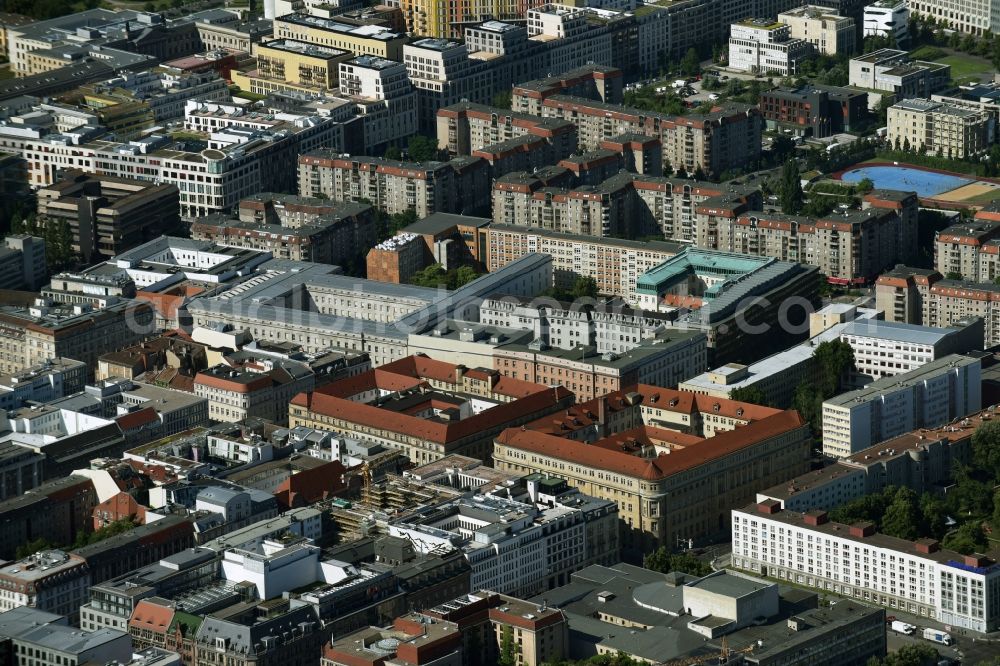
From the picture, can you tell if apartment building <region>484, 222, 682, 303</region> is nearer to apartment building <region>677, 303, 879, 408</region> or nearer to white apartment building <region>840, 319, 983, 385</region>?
apartment building <region>677, 303, 879, 408</region>

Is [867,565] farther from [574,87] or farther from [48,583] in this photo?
[574,87]

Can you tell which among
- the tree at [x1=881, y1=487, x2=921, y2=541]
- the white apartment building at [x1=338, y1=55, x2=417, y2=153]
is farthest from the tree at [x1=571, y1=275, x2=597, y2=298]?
the tree at [x1=881, y1=487, x2=921, y2=541]

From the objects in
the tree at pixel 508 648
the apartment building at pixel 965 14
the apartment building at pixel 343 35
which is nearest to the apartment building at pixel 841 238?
the apartment building at pixel 343 35

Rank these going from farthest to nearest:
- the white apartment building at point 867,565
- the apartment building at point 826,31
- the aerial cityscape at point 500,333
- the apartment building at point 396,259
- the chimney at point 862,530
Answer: the apartment building at point 826,31, the apartment building at point 396,259, the chimney at point 862,530, the white apartment building at point 867,565, the aerial cityscape at point 500,333

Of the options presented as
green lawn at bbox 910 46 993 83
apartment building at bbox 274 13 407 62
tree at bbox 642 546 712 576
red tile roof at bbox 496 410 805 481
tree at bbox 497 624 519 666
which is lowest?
green lawn at bbox 910 46 993 83

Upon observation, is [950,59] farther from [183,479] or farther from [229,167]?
[183,479]

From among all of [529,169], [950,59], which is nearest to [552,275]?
[529,169]

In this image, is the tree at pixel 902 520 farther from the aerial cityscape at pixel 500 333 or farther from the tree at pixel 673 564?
the tree at pixel 673 564
